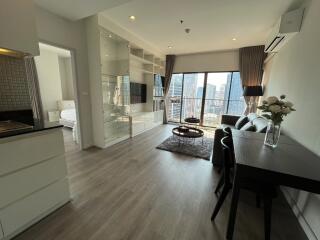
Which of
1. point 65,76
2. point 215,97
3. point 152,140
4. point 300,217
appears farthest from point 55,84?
point 300,217

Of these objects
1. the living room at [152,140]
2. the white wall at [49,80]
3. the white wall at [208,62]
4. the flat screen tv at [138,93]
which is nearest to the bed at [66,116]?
the white wall at [49,80]

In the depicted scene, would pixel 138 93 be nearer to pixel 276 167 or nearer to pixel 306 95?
pixel 306 95

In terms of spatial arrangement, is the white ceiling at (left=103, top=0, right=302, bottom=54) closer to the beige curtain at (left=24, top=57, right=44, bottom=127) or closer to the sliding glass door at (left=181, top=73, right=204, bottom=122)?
the sliding glass door at (left=181, top=73, right=204, bottom=122)

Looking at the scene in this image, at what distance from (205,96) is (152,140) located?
2.95 m

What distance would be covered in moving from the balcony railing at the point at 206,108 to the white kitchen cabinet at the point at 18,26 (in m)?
5.16

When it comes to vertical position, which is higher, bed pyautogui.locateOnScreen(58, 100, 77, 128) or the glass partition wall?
the glass partition wall

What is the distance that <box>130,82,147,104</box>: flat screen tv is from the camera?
186 inches

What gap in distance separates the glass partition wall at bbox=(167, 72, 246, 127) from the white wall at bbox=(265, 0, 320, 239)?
2583 mm

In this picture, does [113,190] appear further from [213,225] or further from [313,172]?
[313,172]

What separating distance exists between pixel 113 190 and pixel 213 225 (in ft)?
4.35

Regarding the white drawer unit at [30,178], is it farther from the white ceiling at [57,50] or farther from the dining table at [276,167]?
the white ceiling at [57,50]

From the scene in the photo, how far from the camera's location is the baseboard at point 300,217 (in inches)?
56.2

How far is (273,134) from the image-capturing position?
172cm

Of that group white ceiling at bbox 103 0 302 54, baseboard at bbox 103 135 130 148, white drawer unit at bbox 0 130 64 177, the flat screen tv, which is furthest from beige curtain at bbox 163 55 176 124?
white drawer unit at bbox 0 130 64 177
